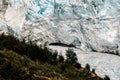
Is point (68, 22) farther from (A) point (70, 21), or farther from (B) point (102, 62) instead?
(B) point (102, 62)

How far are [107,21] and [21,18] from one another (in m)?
15.6

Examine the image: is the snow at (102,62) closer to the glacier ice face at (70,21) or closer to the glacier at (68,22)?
the glacier at (68,22)

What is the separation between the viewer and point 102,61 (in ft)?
224

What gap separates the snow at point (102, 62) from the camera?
2505 inches

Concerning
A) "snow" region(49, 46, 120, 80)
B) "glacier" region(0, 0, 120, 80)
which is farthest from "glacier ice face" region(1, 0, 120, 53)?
"snow" region(49, 46, 120, 80)

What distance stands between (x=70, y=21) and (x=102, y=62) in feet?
45.3

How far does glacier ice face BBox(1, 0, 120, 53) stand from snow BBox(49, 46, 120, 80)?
2.81m

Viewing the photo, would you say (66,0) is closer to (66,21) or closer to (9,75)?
(66,21)

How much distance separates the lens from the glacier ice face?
76.9m

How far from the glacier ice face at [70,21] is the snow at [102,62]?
9.23ft

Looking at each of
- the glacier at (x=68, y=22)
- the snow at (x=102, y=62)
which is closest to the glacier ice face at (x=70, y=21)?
the glacier at (x=68, y=22)

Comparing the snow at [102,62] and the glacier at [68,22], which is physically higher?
the glacier at [68,22]

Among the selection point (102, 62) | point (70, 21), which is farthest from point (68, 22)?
point (102, 62)

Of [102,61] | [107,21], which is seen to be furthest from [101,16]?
[102,61]
